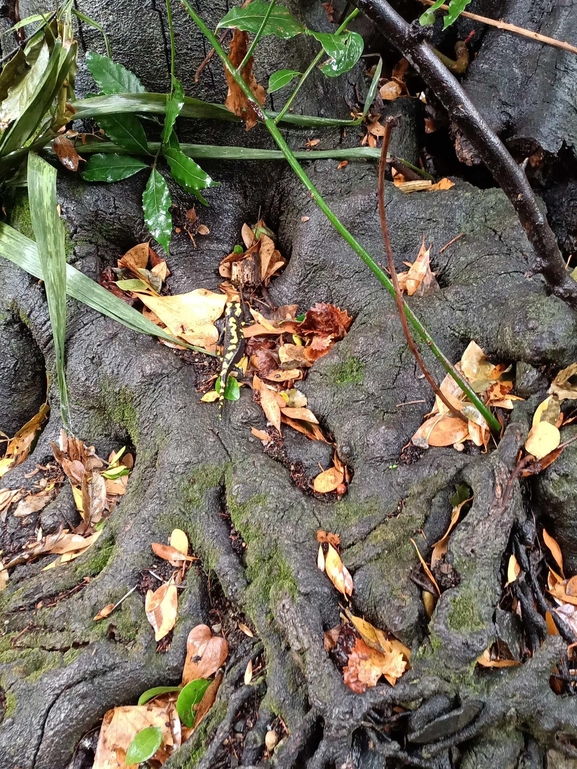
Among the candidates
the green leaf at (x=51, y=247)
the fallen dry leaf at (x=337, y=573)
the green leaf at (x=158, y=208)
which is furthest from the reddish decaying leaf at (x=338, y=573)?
the green leaf at (x=158, y=208)

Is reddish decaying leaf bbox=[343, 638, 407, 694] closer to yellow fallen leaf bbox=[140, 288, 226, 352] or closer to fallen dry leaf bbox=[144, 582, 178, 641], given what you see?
fallen dry leaf bbox=[144, 582, 178, 641]

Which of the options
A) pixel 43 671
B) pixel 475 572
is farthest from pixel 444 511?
pixel 43 671

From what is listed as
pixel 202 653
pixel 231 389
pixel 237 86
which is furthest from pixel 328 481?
pixel 237 86

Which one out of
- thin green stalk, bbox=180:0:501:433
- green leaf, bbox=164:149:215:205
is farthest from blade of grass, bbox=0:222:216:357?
thin green stalk, bbox=180:0:501:433

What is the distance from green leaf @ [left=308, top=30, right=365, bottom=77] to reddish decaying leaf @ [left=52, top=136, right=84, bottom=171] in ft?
3.12

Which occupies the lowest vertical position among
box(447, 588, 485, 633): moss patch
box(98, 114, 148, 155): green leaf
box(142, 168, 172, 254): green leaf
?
box(447, 588, 485, 633): moss patch

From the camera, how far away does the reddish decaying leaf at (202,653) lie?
51.6 inches

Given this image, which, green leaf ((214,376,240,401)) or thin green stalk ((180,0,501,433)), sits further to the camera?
green leaf ((214,376,240,401))

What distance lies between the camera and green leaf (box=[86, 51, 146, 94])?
1.83 metres

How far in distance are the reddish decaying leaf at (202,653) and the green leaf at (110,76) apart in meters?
1.89

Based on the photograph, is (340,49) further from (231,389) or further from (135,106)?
(231,389)

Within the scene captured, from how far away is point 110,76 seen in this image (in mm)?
1851

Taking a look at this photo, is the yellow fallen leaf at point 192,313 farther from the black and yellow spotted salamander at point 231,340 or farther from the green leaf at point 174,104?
the green leaf at point 174,104

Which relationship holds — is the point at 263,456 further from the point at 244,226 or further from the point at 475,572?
the point at 244,226
